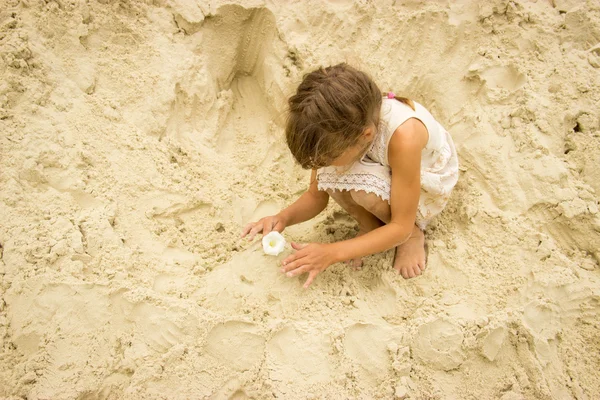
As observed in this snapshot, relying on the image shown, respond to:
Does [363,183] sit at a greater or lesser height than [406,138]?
lesser

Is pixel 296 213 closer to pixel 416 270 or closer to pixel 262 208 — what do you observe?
pixel 262 208

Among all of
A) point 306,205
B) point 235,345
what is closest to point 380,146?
point 306,205

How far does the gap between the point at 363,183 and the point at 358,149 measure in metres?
0.18

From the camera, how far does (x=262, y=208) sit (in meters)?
2.10

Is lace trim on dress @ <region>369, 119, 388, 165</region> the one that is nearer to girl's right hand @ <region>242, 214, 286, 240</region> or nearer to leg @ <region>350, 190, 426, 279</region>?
leg @ <region>350, 190, 426, 279</region>

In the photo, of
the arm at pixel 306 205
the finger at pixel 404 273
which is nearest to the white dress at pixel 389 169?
the arm at pixel 306 205

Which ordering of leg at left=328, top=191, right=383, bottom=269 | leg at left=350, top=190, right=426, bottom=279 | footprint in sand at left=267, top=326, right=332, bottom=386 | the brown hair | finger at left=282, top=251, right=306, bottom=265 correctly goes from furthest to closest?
leg at left=328, top=191, right=383, bottom=269 < leg at left=350, top=190, right=426, bottom=279 < finger at left=282, top=251, right=306, bottom=265 < footprint in sand at left=267, top=326, right=332, bottom=386 < the brown hair

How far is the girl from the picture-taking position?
1352mm

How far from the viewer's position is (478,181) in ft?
6.25

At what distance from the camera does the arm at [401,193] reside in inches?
58.7

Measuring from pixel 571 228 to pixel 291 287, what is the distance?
1127mm

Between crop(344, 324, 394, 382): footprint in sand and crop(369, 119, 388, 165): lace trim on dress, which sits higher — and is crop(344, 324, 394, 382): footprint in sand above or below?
below

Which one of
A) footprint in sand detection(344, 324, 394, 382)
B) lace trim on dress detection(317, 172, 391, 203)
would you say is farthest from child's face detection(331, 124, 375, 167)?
footprint in sand detection(344, 324, 394, 382)

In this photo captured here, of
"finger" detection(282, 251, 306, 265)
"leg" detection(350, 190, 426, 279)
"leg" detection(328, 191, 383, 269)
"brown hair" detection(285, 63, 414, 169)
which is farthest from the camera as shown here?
"leg" detection(328, 191, 383, 269)
